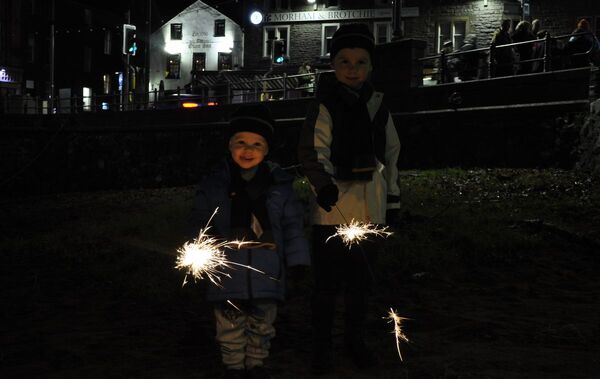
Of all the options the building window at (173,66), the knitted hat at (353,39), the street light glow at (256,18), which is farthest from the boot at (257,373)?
the building window at (173,66)

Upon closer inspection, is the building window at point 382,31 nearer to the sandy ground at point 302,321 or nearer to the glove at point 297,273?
the sandy ground at point 302,321

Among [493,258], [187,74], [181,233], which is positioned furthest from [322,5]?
[493,258]

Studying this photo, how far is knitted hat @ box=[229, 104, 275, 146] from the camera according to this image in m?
4.14

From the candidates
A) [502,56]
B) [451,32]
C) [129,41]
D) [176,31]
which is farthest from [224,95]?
[176,31]

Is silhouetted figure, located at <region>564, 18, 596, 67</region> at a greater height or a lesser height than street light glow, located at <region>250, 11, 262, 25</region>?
lesser

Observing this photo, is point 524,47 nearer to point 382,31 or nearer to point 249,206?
point 249,206

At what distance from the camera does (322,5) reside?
40.5 m

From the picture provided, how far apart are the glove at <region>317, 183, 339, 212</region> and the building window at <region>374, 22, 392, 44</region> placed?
3645 cm

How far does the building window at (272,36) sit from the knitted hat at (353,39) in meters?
37.2

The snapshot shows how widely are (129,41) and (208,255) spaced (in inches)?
1089

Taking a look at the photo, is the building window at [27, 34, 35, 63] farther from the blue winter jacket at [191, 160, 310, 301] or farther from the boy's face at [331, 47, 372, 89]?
the blue winter jacket at [191, 160, 310, 301]

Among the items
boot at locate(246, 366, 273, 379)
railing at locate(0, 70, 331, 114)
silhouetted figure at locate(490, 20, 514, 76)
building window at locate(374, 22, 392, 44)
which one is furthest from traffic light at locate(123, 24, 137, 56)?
boot at locate(246, 366, 273, 379)

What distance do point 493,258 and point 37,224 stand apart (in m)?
12.2

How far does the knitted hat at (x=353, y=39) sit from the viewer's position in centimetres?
457
